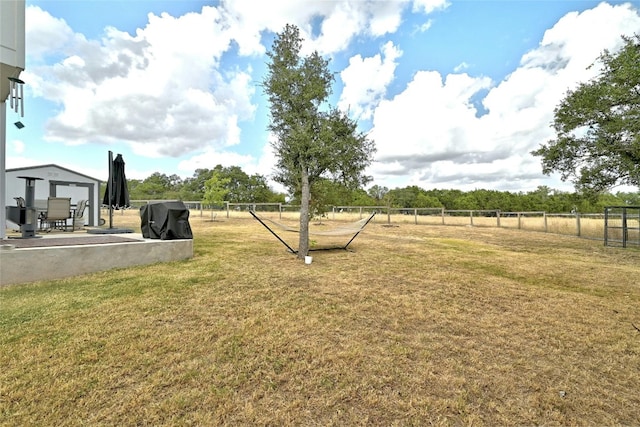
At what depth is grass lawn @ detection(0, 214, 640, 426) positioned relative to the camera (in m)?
1.54

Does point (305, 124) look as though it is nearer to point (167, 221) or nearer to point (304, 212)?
point (304, 212)

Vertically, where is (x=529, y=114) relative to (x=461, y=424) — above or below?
above

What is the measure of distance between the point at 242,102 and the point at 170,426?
13510 mm

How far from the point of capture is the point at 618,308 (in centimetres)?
328

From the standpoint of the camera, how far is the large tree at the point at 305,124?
5.61m

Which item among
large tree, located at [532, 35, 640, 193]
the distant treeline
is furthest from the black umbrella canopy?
the distant treeline

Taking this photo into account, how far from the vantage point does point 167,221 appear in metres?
5.66

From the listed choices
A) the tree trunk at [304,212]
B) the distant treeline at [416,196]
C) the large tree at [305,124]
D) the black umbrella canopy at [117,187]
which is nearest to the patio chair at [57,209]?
the black umbrella canopy at [117,187]


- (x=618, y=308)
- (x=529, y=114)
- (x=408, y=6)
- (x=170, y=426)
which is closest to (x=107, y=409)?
(x=170, y=426)

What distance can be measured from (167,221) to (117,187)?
211cm

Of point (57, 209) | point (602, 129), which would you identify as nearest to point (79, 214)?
point (57, 209)

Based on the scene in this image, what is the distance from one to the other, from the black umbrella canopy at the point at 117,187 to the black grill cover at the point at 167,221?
4.02ft

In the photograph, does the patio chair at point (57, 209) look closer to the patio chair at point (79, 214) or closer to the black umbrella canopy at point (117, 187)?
the patio chair at point (79, 214)

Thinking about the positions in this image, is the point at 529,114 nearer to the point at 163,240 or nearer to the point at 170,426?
the point at 163,240
